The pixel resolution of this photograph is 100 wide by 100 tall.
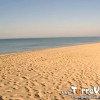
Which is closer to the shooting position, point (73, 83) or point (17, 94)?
point (17, 94)

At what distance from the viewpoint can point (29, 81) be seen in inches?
311

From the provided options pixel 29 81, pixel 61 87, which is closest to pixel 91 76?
pixel 61 87

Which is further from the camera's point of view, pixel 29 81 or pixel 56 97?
pixel 29 81

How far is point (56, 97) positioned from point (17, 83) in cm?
239

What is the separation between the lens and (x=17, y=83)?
759cm

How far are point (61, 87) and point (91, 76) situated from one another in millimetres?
2411

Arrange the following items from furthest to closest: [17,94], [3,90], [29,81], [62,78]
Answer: [62,78], [29,81], [3,90], [17,94]

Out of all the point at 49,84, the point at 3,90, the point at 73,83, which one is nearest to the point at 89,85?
the point at 73,83

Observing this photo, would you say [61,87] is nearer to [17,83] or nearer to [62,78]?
[62,78]

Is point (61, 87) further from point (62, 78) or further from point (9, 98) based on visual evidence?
point (9, 98)

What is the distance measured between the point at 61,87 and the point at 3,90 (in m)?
2.41

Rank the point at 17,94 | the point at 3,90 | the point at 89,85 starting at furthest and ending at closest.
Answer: the point at 89,85
the point at 3,90
the point at 17,94

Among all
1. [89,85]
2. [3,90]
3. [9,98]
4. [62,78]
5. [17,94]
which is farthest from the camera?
[62,78]

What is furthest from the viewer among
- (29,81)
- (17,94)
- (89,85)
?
(29,81)
